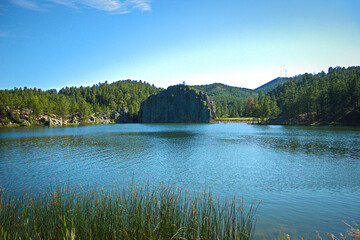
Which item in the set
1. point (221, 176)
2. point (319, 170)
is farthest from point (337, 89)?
point (221, 176)

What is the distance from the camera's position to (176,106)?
17912 centimetres

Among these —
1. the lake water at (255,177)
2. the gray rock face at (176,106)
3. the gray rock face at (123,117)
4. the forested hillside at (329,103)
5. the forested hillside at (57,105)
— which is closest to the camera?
the lake water at (255,177)

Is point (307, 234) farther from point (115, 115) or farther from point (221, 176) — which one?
point (115, 115)

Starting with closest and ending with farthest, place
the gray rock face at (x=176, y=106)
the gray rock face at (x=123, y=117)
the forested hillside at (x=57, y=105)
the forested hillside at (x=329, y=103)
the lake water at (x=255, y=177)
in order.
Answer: the lake water at (x=255, y=177) → the forested hillside at (x=329, y=103) → the forested hillside at (x=57, y=105) → the gray rock face at (x=123, y=117) → the gray rock face at (x=176, y=106)

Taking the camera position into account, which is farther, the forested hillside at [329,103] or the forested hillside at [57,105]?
the forested hillside at [57,105]

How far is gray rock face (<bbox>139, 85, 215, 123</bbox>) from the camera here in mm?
172375

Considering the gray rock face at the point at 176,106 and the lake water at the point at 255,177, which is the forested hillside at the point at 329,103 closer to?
the gray rock face at the point at 176,106

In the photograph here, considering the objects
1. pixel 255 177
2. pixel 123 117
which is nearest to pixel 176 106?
pixel 123 117

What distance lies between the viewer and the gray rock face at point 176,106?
172375mm

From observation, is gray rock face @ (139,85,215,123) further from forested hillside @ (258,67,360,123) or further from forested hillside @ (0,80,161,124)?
forested hillside @ (258,67,360,123)

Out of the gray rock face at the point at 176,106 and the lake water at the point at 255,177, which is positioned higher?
the gray rock face at the point at 176,106

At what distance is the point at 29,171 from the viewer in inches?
803

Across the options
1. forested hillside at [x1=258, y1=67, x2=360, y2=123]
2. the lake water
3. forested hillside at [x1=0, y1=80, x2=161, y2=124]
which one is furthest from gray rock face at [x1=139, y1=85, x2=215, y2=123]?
the lake water

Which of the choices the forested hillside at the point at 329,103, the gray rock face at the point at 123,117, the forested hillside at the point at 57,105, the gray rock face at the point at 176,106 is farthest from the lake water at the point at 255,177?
the gray rock face at the point at 123,117
